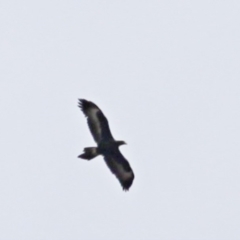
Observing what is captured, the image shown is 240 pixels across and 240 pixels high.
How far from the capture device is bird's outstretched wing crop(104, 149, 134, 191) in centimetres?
2275

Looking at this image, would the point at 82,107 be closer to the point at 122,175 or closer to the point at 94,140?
the point at 94,140

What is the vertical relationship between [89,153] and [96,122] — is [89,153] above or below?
below

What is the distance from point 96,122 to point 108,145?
896 mm

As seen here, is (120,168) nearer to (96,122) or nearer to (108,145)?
(108,145)

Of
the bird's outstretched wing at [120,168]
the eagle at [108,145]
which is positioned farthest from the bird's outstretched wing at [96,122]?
the bird's outstretched wing at [120,168]

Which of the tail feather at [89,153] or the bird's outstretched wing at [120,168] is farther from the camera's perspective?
the bird's outstretched wing at [120,168]

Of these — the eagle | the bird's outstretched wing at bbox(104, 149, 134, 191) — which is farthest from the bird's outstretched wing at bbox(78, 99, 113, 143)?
the bird's outstretched wing at bbox(104, 149, 134, 191)

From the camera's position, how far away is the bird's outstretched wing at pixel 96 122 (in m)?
22.7

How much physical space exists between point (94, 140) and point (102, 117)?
0.86m

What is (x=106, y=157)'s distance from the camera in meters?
22.8

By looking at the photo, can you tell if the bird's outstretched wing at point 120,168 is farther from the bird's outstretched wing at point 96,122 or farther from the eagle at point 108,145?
the bird's outstretched wing at point 96,122

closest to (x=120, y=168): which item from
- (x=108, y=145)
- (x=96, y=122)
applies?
(x=108, y=145)

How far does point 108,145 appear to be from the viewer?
22.7m

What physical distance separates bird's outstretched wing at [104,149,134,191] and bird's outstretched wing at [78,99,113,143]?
64cm
